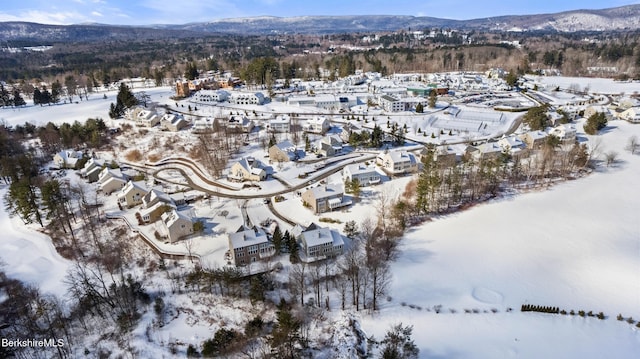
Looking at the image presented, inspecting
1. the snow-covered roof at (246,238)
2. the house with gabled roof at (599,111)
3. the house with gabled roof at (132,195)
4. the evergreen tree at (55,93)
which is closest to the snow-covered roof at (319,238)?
the snow-covered roof at (246,238)

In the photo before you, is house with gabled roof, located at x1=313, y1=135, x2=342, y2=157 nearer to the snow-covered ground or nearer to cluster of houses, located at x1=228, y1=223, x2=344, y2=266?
cluster of houses, located at x1=228, y1=223, x2=344, y2=266

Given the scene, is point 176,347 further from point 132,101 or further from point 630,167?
point 132,101

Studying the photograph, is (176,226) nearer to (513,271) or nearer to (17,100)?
(513,271)

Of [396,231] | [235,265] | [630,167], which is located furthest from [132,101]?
[630,167]

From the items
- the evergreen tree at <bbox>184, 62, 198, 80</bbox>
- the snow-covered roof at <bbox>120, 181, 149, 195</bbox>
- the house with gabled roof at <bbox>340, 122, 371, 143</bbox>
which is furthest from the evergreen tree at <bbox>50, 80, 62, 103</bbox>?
the house with gabled roof at <bbox>340, 122, 371, 143</bbox>

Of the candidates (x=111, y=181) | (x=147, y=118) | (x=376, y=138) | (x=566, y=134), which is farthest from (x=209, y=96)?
(x=566, y=134)
